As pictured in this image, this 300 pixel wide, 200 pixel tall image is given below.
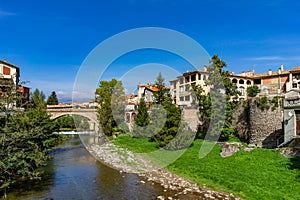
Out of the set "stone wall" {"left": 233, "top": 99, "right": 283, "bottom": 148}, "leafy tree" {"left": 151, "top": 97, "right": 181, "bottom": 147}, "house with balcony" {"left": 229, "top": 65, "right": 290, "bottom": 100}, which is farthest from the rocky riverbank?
"house with balcony" {"left": 229, "top": 65, "right": 290, "bottom": 100}

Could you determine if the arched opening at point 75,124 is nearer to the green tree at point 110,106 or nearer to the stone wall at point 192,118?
the green tree at point 110,106

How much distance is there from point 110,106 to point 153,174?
2340cm

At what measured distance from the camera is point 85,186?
16125 millimetres

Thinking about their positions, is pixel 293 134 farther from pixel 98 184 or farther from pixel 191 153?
pixel 98 184

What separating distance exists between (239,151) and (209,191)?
20.1ft

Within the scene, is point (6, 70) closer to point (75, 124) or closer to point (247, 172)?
point (75, 124)

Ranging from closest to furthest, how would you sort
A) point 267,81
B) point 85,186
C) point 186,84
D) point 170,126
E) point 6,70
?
1. point 85,186
2. point 170,126
3. point 6,70
4. point 267,81
5. point 186,84

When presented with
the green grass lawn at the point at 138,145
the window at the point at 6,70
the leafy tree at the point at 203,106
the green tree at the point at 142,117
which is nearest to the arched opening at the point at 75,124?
the window at the point at 6,70

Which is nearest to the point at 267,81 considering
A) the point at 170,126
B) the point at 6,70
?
the point at 170,126

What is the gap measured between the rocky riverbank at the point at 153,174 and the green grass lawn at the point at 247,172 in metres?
0.72

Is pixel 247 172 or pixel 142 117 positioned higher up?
pixel 142 117

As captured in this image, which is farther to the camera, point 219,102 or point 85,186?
point 219,102

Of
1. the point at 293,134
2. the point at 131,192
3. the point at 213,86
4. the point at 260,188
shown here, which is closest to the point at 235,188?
the point at 260,188

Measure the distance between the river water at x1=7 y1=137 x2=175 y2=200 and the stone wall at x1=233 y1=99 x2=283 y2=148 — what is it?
11550 mm
